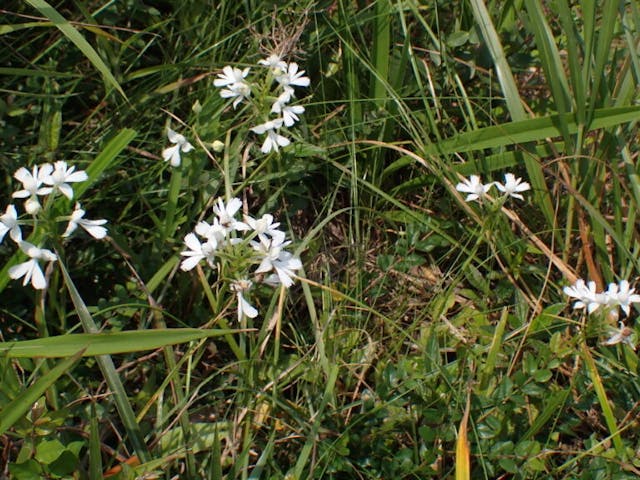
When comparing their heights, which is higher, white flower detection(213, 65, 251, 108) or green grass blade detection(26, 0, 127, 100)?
green grass blade detection(26, 0, 127, 100)

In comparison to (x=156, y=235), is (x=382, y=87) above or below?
above

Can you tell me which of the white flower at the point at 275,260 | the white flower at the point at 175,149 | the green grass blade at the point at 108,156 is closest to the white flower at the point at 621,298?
the white flower at the point at 275,260

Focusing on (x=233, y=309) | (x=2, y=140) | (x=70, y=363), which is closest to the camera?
(x=70, y=363)

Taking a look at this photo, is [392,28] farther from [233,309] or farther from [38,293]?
[38,293]

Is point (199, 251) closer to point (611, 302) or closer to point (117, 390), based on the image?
point (117, 390)

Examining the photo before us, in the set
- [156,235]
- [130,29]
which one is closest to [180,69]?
[130,29]

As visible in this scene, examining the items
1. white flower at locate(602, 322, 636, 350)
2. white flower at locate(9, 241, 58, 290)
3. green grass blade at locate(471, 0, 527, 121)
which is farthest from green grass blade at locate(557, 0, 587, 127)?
white flower at locate(9, 241, 58, 290)

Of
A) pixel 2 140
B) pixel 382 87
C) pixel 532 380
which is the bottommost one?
pixel 532 380

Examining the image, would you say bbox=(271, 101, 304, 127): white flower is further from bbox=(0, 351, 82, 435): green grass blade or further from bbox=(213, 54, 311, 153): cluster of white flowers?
bbox=(0, 351, 82, 435): green grass blade

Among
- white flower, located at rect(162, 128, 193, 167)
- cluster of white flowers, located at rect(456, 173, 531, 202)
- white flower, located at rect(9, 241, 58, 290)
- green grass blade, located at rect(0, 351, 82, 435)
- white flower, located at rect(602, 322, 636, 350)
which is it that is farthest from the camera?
cluster of white flowers, located at rect(456, 173, 531, 202)

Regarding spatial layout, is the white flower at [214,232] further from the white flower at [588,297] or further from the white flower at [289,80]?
the white flower at [588,297]
